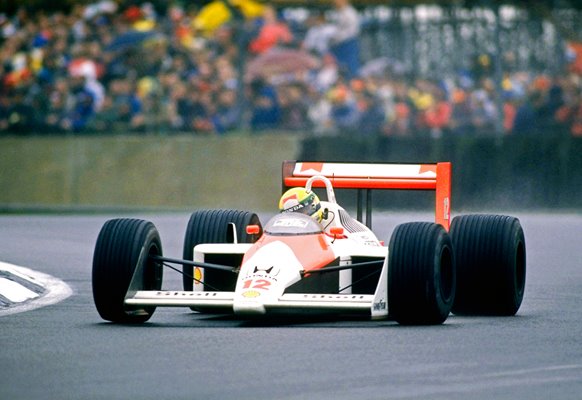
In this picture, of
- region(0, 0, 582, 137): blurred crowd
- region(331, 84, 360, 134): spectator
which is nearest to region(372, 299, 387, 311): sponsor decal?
region(0, 0, 582, 137): blurred crowd

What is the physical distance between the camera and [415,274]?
32.2 feet

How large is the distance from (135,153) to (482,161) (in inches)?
207

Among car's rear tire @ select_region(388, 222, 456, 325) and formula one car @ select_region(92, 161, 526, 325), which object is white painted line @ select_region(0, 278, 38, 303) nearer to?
formula one car @ select_region(92, 161, 526, 325)

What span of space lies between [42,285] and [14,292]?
1094mm

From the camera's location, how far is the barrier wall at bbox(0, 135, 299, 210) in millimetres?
24281

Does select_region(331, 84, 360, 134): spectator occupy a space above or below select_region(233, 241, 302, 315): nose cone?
above

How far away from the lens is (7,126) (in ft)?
82.5

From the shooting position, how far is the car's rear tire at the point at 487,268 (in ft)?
36.3

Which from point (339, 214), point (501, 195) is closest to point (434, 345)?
point (339, 214)

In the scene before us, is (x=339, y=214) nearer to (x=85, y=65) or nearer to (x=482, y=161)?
(x=482, y=161)

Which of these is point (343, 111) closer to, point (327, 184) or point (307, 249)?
point (327, 184)

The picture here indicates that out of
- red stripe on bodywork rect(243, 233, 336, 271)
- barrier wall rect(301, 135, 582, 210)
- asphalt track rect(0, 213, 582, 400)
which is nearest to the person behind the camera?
asphalt track rect(0, 213, 582, 400)

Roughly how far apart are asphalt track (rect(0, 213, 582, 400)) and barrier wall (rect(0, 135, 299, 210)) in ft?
38.8

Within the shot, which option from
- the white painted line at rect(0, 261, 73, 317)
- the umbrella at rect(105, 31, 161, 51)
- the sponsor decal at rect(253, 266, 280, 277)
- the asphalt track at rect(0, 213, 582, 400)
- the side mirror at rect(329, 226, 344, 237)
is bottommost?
the white painted line at rect(0, 261, 73, 317)
